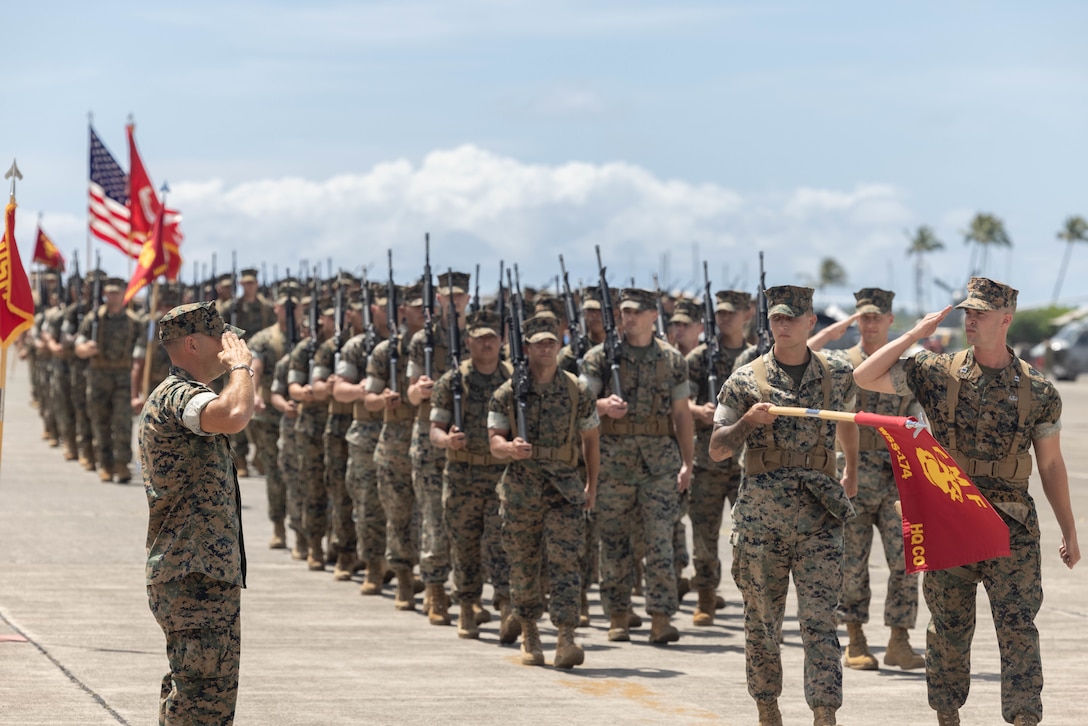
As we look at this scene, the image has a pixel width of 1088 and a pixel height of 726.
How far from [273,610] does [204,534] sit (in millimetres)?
6032

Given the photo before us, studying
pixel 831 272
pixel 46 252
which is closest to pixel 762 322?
pixel 46 252

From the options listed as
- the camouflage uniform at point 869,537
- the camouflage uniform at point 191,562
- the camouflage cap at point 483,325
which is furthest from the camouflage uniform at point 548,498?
the camouflage uniform at point 191,562

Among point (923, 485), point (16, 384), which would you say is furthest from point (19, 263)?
point (16, 384)

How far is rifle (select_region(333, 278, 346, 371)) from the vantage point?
14.7 metres

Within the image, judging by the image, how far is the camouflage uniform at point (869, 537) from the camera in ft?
34.9

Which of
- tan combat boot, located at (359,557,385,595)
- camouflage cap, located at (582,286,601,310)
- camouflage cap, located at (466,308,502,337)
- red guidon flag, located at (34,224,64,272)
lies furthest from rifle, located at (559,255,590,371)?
red guidon flag, located at (34,224,64,272)

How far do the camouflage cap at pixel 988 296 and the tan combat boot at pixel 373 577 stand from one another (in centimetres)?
684

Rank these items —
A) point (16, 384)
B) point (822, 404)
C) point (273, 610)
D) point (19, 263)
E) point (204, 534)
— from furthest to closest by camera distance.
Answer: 1. point (16, 384)
2. point (273, 610)
3. point (19, 263)
4. point (822, 404)
5. point (204, 534)

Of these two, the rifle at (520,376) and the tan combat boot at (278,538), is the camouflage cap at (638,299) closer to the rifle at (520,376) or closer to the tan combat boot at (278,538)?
the rifle at (520,376)

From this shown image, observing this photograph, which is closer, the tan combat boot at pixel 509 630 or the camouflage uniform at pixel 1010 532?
the camouflage uniform at pixel 1010 532

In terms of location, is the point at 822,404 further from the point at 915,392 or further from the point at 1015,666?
the point at 1015,666

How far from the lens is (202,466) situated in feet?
22.1

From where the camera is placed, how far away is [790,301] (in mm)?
8312

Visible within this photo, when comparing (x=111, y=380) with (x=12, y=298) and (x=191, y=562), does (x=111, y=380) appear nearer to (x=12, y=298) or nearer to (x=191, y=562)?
(x=12, y=298)
